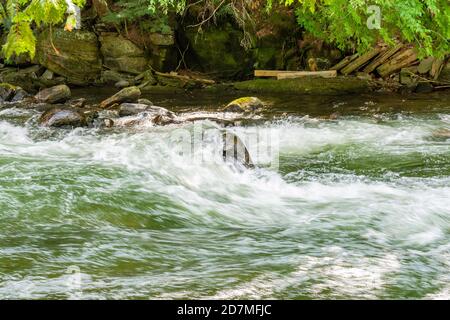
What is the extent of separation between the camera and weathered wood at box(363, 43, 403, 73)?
1420 centimetres

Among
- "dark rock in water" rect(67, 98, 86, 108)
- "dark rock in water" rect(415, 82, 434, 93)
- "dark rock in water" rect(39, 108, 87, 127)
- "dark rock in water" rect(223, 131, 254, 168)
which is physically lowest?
"dark rock in water" rect(223, 131, 254, 168)

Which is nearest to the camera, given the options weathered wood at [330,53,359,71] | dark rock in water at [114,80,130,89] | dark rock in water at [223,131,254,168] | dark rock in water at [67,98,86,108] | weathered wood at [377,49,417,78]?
dark rock in water at [223,131,254,168]

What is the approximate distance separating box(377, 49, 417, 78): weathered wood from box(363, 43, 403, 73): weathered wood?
103mm

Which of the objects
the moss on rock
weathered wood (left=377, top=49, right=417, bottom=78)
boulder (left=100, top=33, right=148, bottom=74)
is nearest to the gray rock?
boulder (left=100, top=33, right=148, bottom=74)

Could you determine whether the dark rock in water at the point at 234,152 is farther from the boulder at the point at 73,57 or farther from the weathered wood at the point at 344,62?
the boulder at the point at 73,57

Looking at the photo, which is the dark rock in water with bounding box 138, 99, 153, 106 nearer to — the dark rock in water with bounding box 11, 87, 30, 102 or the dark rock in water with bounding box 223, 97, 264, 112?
the dark rock in water with bounding box 223, 97, 264, 112

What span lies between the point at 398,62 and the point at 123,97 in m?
7.47

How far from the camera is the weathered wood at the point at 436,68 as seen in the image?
1380 centimetres

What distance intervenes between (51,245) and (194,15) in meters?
12.9

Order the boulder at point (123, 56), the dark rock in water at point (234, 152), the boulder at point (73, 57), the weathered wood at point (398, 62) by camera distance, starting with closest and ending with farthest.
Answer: the dark rock in water at point (234, 152), the weathered wood at point (398, 62), the boulder at point (73, 57), the boulder at point (123, 56)

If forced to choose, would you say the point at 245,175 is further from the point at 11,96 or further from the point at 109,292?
the point at 11,96

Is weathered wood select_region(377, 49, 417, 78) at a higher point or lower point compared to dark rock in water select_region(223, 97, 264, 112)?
higher

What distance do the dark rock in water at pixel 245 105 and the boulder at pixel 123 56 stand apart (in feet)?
16.1

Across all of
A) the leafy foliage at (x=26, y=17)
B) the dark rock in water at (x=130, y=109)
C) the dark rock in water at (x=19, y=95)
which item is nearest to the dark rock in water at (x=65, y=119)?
the dark rock in water at (x=130, y=109)
